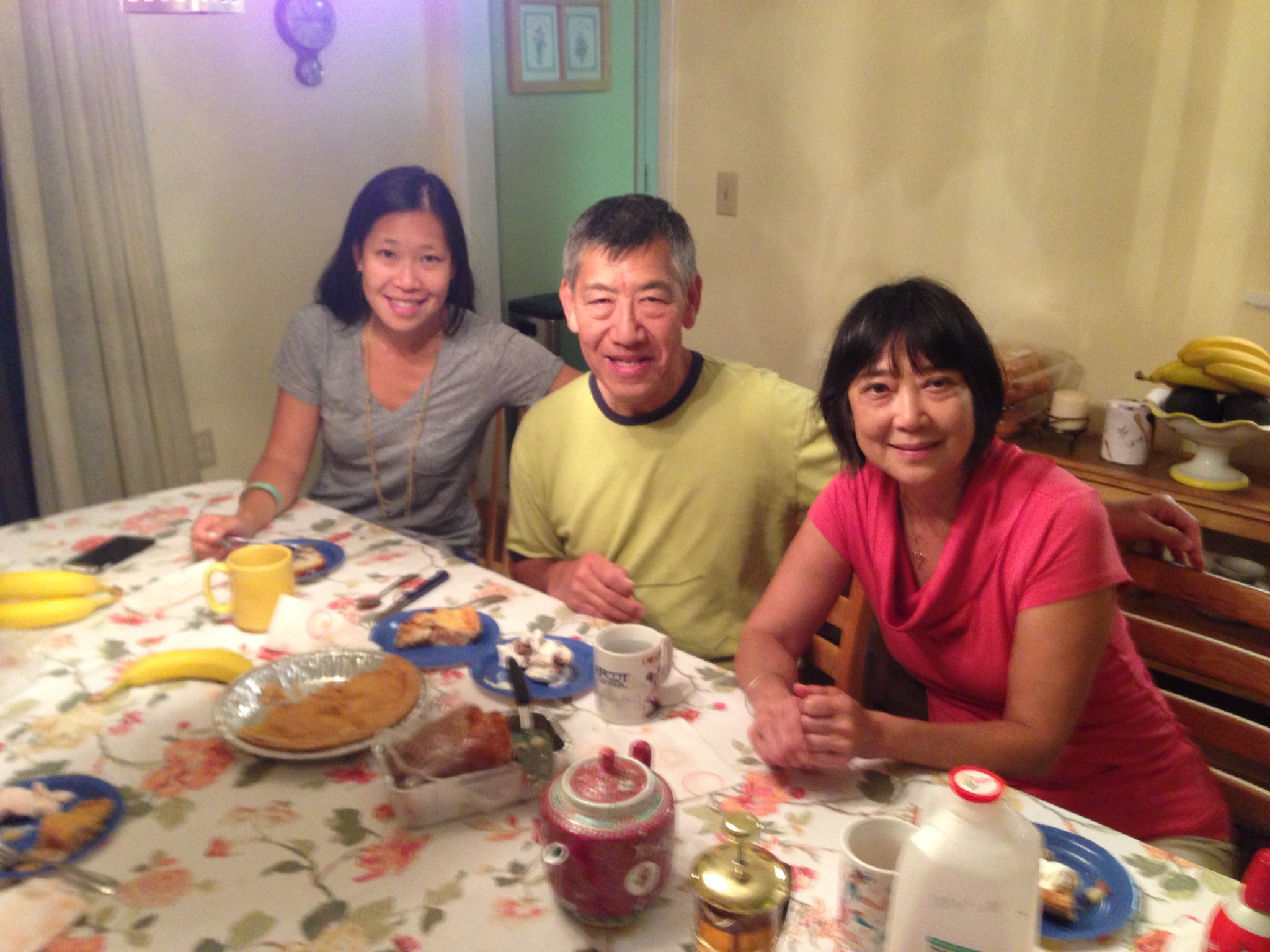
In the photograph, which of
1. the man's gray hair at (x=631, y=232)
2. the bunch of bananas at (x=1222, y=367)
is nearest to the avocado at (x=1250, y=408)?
the bunch of bananas at (x=1222, y=367)

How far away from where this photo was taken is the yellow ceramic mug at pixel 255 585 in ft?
4.51

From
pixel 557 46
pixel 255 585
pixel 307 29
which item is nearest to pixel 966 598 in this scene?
pixel 255 585

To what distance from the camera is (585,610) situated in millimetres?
1457

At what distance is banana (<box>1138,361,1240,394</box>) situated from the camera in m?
2.15

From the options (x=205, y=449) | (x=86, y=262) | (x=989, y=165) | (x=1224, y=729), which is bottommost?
(x=205, y=449)

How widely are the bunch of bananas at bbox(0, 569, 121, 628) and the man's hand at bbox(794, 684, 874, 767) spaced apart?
1053mm

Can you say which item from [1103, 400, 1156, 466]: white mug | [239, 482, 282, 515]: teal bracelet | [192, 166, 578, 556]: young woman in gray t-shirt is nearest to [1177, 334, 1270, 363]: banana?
[1103, 400, 1156, 466]: white mug

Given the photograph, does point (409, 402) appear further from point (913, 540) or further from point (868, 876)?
point (868, 876)

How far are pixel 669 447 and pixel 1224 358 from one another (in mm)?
1306

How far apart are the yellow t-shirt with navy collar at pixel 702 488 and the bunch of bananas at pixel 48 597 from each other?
750 millimetres

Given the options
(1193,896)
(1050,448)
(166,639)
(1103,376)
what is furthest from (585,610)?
(1103,376)

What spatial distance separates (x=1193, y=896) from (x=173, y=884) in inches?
36.2

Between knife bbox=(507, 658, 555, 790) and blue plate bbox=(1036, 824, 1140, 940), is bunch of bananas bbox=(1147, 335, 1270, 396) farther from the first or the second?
knife bbox=(507, 658, 555, 790)

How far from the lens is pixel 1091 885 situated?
0.87 meters
